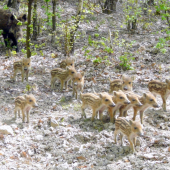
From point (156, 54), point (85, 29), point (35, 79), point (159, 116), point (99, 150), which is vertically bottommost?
point (99, 150)

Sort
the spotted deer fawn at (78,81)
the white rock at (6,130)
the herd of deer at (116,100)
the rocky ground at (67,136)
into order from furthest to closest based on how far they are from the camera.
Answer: the spotted deer fawn at (78,81) → the white rock at (6,130) → the herd of deer at (116,100) → the rocky ground at (67,136)

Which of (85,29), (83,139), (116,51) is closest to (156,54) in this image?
(116,51)

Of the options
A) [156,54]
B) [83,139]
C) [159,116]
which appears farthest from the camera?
[156,54]

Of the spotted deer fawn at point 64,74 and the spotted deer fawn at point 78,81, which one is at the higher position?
the spotted deer fawn at point 64,74

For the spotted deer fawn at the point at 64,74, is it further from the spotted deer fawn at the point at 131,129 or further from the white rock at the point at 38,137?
the spotted deer fawn at the point at 131,129

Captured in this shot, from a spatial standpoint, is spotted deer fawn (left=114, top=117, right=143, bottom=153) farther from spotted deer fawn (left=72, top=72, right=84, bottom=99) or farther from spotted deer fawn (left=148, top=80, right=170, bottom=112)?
spotted deer fawn (left=72, top=72, right=84, bottom=99)

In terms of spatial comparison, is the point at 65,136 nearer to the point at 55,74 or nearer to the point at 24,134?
the point at 24,134

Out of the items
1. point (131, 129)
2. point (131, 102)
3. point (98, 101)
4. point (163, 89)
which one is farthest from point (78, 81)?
point (131, 129)

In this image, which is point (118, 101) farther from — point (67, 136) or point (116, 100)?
point (67, 136)

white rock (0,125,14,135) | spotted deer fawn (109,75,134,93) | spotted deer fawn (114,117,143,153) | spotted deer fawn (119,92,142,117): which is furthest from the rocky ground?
spotted deer fawn (109,75,134,93)

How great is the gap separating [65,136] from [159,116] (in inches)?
113

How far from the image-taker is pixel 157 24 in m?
17.7

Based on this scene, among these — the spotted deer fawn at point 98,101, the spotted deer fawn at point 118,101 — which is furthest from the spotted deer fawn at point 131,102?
the spotted deer fawn at point 98,101

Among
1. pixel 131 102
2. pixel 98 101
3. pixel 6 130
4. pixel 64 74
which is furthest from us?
pixel 64 74
